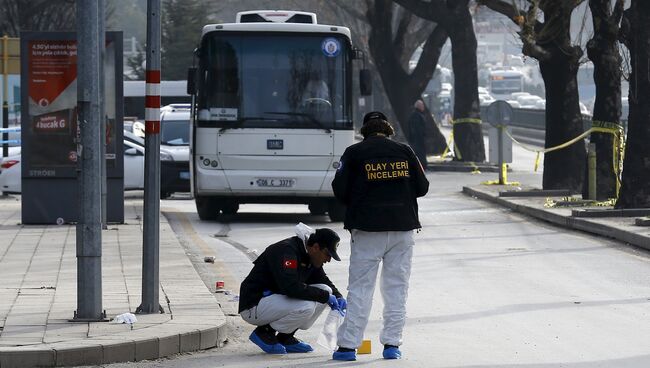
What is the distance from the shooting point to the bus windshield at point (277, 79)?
833 inches

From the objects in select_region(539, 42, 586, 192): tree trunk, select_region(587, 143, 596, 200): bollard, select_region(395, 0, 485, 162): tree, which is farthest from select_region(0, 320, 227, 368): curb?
select_region(395, 0, 485, 162): tree

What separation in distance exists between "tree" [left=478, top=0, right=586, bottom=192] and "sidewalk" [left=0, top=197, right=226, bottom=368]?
11.2 meters

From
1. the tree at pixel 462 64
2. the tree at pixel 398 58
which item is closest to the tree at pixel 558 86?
the tree at pixel 462 64

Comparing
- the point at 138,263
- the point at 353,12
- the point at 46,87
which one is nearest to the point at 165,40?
the point at 353,12

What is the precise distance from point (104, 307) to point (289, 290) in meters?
2.05

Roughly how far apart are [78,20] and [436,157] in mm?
34259

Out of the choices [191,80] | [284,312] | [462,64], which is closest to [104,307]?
[284,312]

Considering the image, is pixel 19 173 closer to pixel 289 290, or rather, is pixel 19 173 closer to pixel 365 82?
pixel 365 82

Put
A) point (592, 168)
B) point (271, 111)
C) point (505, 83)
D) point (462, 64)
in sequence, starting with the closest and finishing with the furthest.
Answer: point (271, 111) → point (592, 168) → point (462, 64) → point (505, 83)

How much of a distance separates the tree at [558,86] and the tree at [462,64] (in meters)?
10.4

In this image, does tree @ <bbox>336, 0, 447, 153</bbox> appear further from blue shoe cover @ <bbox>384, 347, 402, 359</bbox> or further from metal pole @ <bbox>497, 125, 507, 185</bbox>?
blue shoe cover @ <bbox>384, 347, 402, 359</bbox>

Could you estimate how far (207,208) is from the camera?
21750 millimetres

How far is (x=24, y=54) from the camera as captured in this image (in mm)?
18203

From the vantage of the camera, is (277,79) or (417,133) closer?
(277,79)
